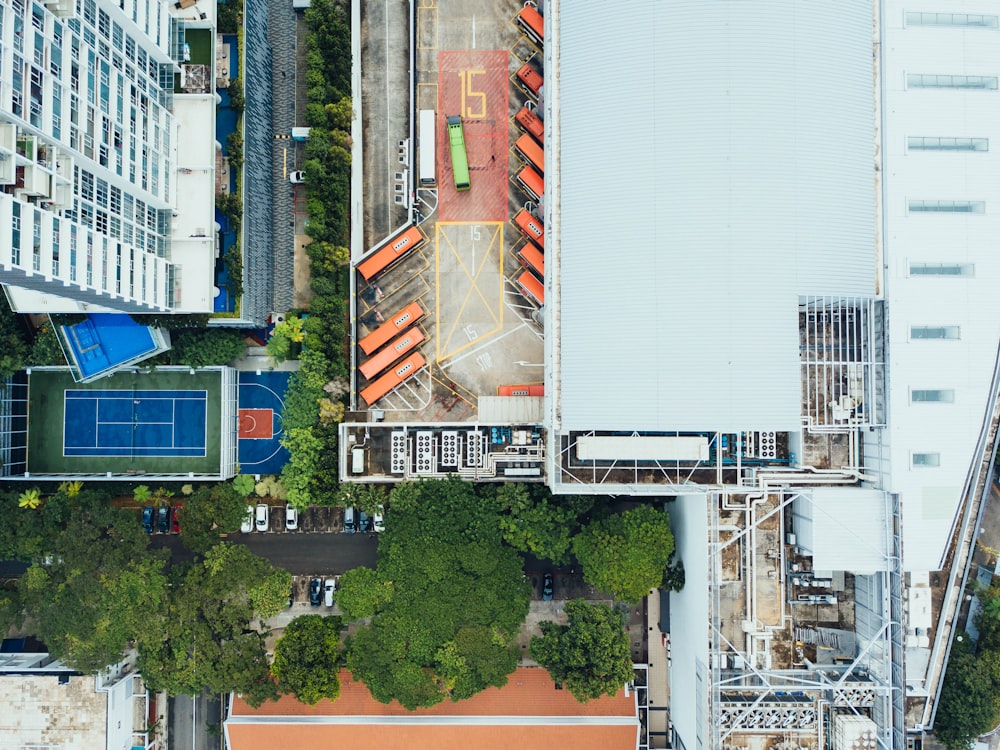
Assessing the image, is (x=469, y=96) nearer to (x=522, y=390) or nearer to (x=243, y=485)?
(x=522, y=390)

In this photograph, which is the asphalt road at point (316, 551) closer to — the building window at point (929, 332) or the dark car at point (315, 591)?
the dark car at point (315, 591)

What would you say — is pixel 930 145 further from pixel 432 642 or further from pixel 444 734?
pixel 444 734

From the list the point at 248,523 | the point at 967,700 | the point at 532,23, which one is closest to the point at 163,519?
the point at 248,523

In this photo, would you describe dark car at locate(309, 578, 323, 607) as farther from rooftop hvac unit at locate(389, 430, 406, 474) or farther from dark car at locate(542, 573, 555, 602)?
dark car at locate(542, 573, 555, 602)

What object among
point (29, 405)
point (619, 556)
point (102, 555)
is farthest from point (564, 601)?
point (29, 405)

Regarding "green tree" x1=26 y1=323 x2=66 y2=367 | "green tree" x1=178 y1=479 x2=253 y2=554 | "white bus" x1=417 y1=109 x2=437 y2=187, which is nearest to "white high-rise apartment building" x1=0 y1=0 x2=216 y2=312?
"green tree" x1=26 y1=323 x2=66 y2=367
